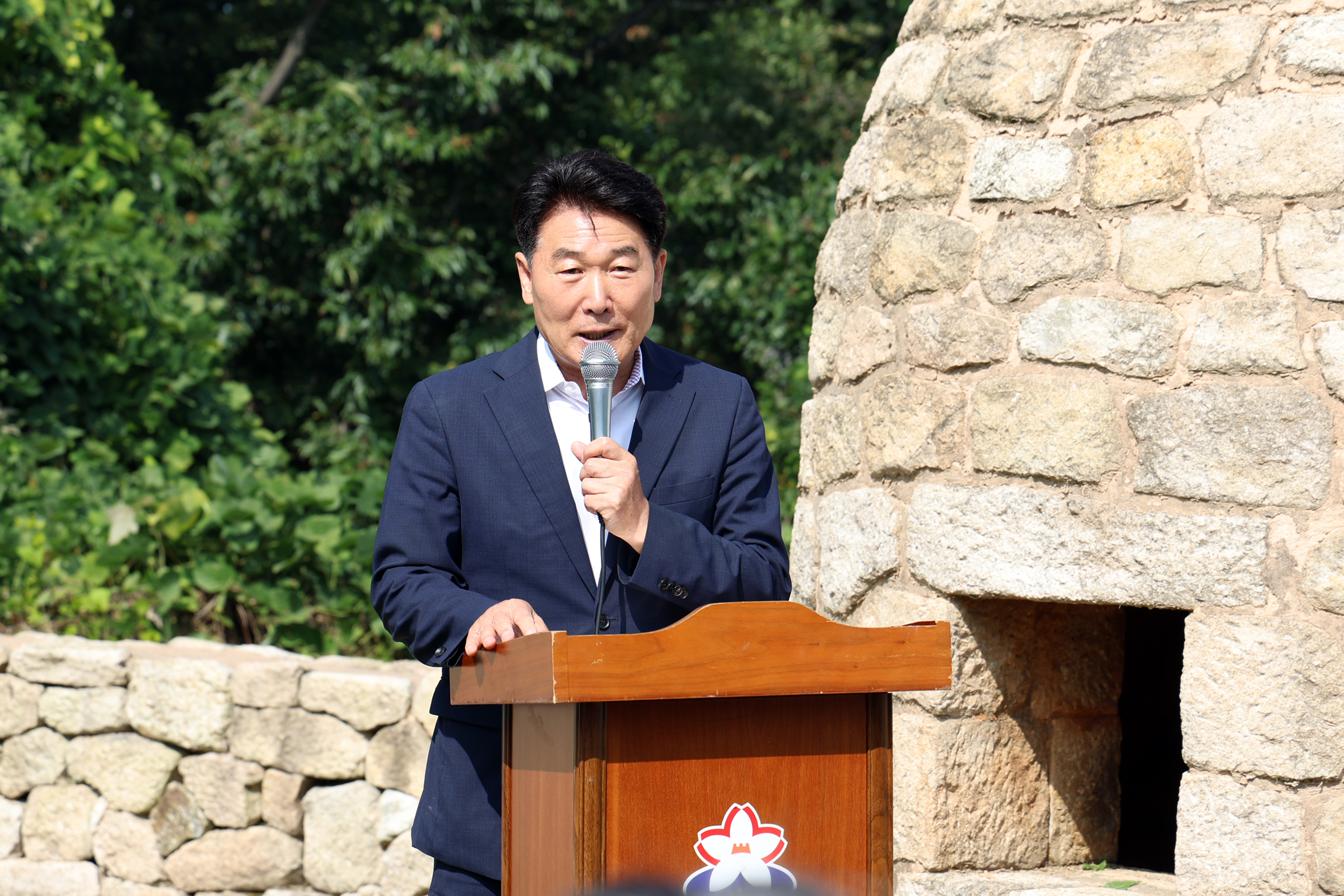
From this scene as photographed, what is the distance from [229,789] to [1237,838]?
339 centimetres

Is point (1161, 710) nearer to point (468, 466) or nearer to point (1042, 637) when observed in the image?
point (1042, 637)

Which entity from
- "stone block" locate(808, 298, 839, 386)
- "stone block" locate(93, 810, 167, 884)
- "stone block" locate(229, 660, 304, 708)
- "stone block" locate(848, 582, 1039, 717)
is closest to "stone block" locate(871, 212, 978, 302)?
"stone block" locate(808, 298, 839, 386)

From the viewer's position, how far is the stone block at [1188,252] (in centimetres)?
303

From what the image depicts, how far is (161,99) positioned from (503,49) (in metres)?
4.08

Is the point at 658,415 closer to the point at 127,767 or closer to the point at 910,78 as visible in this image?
the point at 910,78

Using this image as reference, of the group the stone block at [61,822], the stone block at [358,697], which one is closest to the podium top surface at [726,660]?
the stone block at [358,697]

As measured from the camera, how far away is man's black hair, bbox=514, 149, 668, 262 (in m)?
2.11

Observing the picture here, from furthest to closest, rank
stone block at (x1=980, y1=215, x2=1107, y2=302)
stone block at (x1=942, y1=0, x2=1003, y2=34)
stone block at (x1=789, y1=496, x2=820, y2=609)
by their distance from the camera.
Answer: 1. stone block at (x1=789, y1=496, x2=820, y2=609)
2. stone block at (x1=942, y1=0, x2=1003, y2=34)
3. stone block at (x1=980, y1=215, x2=1107, y2=302)

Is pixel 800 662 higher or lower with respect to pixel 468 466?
lower

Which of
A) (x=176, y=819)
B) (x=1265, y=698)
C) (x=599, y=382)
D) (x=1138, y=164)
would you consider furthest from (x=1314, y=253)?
(x=176, y=819)

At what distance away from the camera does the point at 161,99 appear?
12.2 metres

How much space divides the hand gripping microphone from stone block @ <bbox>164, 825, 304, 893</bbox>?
3255 millimetres

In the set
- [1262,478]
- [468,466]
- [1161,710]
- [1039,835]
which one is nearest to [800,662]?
[468,466]

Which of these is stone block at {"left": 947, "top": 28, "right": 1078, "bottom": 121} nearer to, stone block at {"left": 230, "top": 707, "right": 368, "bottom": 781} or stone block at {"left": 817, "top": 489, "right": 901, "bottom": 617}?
stone block at {"left": 817, "top": 489, "right": 901, "bottom": 617}
